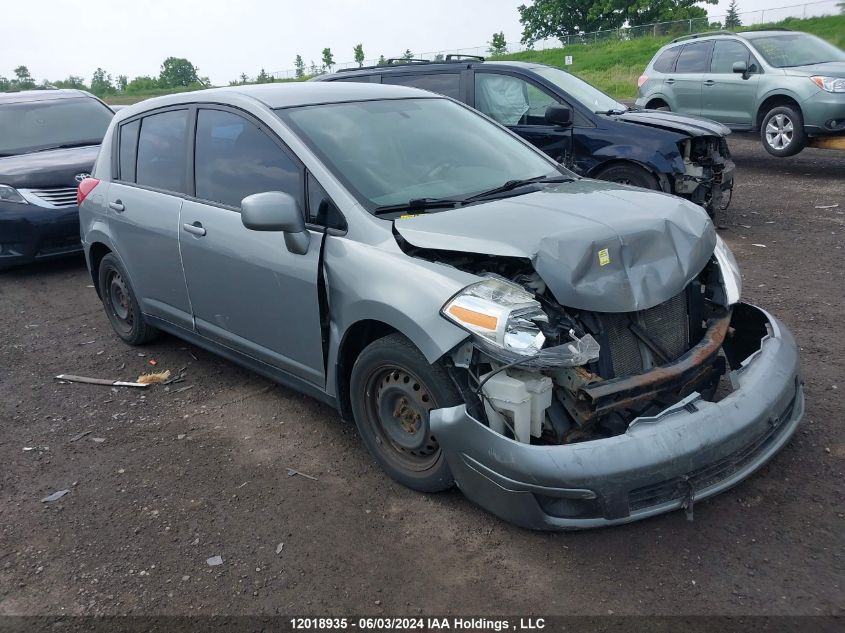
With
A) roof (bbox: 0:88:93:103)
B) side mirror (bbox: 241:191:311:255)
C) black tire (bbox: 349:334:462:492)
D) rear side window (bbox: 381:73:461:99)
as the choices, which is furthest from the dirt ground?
roof (bbox: 0:88:93:103)

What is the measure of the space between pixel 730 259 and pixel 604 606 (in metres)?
2.03

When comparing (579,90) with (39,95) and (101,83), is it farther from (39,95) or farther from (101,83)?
(101,83)

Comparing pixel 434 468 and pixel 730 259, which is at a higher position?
pixel 730 259

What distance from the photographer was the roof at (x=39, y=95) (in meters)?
9.58

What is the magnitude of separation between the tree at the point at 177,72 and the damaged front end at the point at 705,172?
85.6 m

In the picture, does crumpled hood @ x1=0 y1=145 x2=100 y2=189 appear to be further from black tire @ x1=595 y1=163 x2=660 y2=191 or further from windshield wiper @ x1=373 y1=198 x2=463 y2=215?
windshield wiper @ x1=373 y1=198 x2=463 y2=215

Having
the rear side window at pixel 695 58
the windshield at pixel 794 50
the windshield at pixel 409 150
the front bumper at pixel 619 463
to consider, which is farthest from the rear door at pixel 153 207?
the rear side window at pixel 695 58

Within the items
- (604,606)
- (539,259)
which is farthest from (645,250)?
(604,606)

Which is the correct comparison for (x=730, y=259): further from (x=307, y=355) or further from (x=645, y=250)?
(x=307, y=355)

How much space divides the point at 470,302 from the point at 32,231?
6.46m

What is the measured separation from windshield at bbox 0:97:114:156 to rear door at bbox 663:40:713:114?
8.96m

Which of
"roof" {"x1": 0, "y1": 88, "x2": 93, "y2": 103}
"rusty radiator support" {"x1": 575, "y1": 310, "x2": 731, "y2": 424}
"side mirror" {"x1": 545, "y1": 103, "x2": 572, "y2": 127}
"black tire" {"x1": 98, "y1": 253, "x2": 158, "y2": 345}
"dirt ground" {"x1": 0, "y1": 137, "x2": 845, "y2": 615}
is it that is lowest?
"dirt ground" {"x1": 0, "y1": 137, "x2": 845, "y2": 615}

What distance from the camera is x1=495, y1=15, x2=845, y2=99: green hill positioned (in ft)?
99.0

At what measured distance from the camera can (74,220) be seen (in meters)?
8.08
